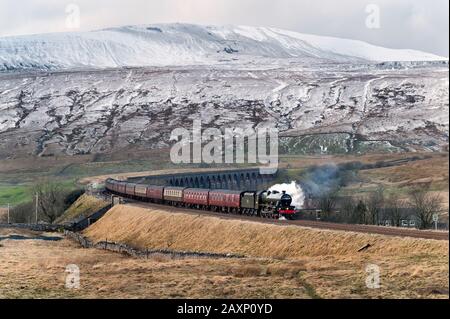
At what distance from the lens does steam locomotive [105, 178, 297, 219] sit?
83438 millimetres

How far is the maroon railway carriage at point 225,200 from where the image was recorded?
92.6m

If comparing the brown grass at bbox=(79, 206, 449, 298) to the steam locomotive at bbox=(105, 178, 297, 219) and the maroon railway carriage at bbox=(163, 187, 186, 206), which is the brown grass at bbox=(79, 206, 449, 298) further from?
the maroon railway carriage at bbox=(163, 187, 186, 206)

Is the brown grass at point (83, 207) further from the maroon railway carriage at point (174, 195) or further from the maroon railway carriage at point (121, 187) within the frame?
the maroon railway carriage at point (174, 195)

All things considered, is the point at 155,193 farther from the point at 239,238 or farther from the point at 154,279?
the point at 154,279

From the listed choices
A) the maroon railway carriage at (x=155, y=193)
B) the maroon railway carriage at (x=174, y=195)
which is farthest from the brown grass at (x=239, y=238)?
the maroon railway carriage at (x=155, y=193)

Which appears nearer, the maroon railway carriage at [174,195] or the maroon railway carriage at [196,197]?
the maroon railway carriage at [196,197]

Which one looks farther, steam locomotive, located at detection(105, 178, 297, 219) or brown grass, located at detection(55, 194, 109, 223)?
brown grass, located at detection(55, 194, 109, 223)

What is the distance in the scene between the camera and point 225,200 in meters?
95.4

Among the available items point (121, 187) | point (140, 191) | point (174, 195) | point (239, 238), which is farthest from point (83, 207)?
point (239, 238)

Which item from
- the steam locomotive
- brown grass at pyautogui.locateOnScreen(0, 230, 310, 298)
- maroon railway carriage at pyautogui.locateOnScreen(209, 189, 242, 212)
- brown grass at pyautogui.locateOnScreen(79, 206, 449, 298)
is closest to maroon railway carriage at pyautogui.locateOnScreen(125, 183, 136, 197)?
the steam locomotive

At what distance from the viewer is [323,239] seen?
61.7 metres
